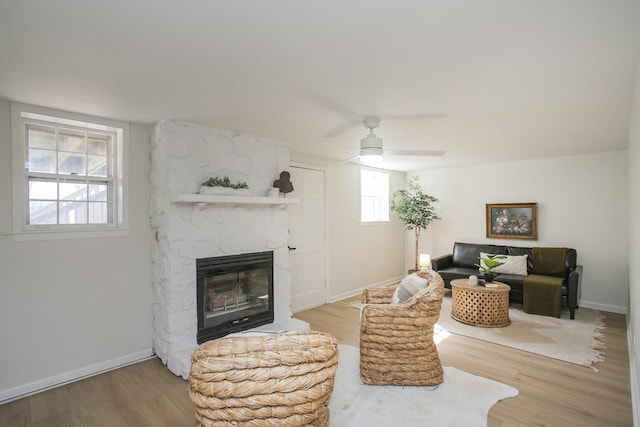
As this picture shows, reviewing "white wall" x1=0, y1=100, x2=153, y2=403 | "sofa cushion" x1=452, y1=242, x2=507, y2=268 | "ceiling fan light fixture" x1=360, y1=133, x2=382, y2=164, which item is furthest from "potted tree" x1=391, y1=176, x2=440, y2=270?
"white wall" x1=0, y1=100, x2=153, y2=403

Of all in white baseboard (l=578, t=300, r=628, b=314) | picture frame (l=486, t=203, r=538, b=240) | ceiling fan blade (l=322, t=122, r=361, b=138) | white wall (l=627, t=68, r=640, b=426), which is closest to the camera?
white wall (l=627, t=68, r=640, b=426)

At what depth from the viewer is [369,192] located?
6.25 metres

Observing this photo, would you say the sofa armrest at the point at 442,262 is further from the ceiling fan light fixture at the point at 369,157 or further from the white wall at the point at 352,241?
the ceiling fan light fixture at the point at 369,157

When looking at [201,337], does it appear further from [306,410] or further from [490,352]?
[490,352]

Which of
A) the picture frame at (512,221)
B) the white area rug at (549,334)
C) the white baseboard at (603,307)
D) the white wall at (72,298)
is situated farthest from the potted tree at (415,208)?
the white wall at (72,298)

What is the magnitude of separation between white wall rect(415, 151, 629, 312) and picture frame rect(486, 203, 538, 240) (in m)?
0.09

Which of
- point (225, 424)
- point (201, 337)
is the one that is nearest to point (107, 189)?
point (201, 337)

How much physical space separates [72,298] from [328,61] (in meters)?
2.99

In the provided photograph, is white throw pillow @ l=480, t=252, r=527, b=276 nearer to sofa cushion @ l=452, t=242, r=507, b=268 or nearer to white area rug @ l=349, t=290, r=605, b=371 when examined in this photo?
sofa cushion @ l=452, t=242, r=507, b=268

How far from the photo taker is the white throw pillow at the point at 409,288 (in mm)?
2926

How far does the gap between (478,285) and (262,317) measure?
2817mm

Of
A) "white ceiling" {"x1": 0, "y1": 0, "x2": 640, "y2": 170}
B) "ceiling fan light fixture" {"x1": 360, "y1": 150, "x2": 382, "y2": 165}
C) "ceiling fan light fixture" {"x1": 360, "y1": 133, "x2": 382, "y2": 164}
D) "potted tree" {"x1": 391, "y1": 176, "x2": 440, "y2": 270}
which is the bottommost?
"potted tree" {"x1": 391, "y1": 176, "x2": 440, "y2": 270}

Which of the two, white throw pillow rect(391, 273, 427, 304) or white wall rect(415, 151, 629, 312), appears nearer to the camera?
white throw pillow rect(391, 273, 427, 304)

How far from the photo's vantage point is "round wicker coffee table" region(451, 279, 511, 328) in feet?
13.2
